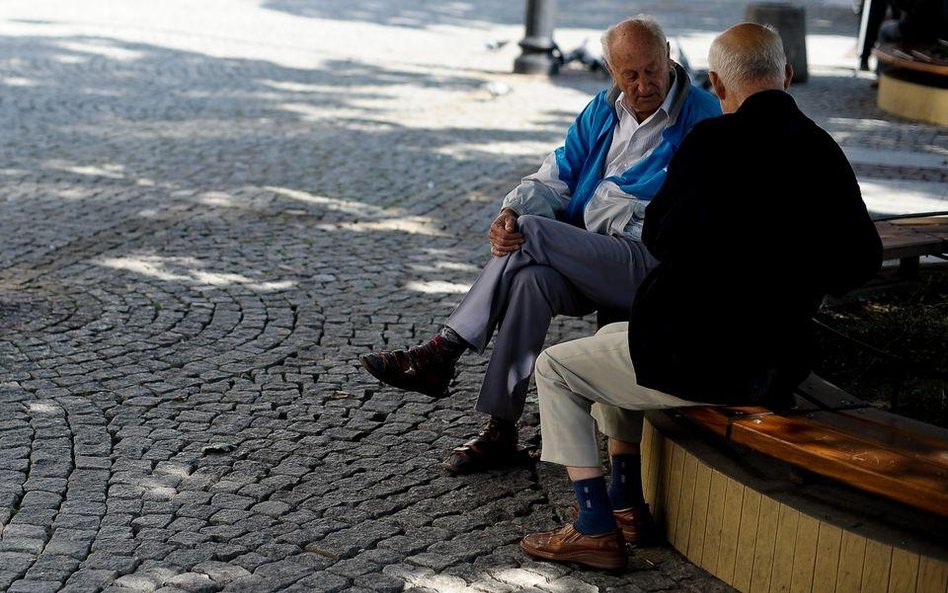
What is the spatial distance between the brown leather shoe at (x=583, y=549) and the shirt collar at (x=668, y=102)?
4.96 feet

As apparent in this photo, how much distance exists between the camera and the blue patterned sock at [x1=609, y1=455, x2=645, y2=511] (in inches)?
149

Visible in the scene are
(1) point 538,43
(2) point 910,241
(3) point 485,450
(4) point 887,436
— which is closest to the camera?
(4) point 887,436

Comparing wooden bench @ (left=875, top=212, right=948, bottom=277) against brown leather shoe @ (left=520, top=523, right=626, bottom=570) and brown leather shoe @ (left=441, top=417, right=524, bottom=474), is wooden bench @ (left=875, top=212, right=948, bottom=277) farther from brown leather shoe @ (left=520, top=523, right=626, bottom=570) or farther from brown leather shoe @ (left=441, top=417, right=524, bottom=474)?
brown leather shoe @ (left=520, top=523, right=626, bottom=570)

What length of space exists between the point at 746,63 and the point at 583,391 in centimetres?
102

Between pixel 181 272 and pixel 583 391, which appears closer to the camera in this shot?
pixel 583 391

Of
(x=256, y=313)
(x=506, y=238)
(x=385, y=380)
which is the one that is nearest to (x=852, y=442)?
(x=506, y=238)


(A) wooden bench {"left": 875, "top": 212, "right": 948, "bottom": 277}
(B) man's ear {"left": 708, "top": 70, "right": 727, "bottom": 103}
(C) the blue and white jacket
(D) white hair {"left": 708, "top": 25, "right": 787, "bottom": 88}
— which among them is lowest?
(A) wooden bench {"left": 875, "top": 212, "right": 948, "bottom": 277}

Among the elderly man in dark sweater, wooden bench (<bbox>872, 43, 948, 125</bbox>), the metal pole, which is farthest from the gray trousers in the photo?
the metal pole

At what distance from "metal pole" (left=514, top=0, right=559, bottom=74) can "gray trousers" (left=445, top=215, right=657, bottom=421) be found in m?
9.78

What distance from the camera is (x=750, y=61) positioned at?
329cm

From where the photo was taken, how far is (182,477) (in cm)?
417

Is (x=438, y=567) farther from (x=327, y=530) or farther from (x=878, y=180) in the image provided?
(x=878, y=180)

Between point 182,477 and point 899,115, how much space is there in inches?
351

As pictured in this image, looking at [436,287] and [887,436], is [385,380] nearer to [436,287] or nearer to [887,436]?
[887,436]
